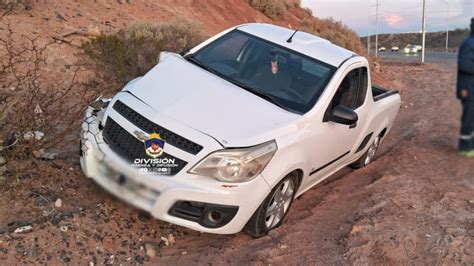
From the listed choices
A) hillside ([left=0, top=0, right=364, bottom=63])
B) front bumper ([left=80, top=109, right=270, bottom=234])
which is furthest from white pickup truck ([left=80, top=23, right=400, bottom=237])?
hillside ([left=0, top=0, right=364, bottom=63])

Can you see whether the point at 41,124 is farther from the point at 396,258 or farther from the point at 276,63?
the point at 396,258

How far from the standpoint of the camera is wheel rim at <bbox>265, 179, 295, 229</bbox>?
4301 millimetres

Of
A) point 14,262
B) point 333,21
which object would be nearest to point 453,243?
point 14,262

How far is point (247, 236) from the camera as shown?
4410 millimetres

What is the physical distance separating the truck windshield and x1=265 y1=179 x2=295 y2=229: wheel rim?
72 cm

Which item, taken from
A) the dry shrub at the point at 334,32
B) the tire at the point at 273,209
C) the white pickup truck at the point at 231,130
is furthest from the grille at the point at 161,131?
the dry shrub at the point at 334,32

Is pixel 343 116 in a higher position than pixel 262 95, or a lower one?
lower

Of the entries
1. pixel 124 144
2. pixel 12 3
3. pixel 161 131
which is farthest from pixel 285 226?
pixel 12 3

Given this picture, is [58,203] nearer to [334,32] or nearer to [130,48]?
[130,48]

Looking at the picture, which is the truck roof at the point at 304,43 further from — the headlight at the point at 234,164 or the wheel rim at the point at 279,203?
the headlight at the point at 234,164

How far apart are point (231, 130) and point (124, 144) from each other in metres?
0.88

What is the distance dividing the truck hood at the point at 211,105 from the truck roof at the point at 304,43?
1.00 meters

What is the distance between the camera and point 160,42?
1062 cm

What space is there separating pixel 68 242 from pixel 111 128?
1000 mm
